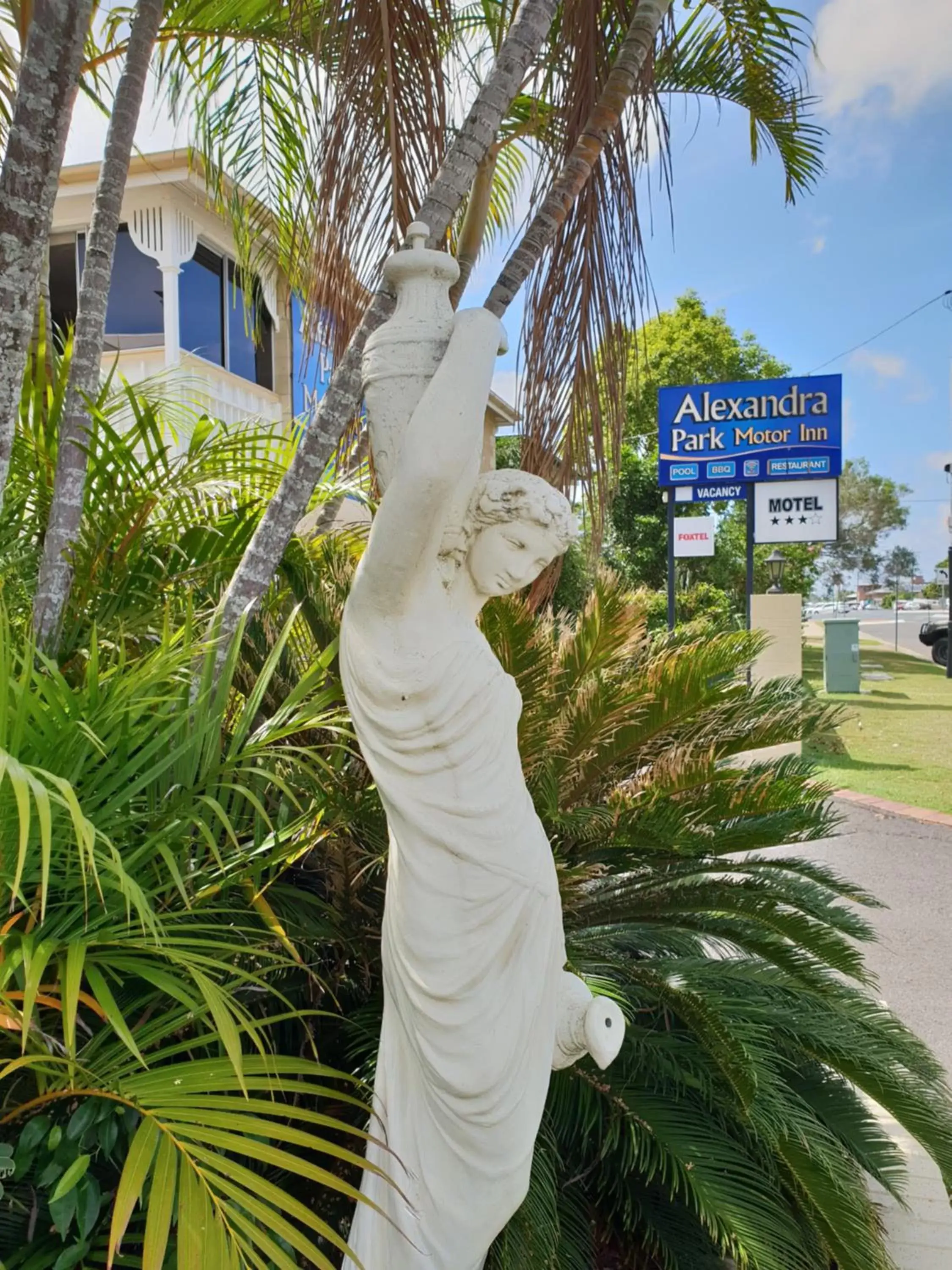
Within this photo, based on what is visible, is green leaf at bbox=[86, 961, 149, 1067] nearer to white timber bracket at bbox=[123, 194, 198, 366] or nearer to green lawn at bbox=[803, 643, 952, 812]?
green lawn at bbox=[803, 643, 952, 812]

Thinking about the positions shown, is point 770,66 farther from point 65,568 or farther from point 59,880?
point 59,880

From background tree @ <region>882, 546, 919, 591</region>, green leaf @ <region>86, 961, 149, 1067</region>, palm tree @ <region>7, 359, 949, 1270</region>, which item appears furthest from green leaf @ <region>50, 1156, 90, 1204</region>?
background tree @ <region>882, 546, 919, 591</region>

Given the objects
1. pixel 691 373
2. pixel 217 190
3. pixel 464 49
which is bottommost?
pixel 217 190

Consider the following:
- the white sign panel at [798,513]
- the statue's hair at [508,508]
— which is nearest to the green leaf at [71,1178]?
the statue's hair at [508,508]

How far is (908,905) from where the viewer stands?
6445 mm

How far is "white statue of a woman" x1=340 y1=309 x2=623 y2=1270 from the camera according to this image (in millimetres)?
1536

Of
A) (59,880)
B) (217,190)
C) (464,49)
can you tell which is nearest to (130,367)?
(217,190)

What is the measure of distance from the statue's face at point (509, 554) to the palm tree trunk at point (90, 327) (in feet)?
5.69

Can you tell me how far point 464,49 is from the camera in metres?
4.16

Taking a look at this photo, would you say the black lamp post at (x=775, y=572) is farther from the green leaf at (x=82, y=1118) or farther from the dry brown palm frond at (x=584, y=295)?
the green leaf at (x=82, y=1118)

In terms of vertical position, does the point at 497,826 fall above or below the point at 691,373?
below

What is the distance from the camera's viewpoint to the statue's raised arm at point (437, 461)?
4.64ft

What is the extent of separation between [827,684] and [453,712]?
56.6 ft

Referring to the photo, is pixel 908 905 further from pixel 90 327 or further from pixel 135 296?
pixel 135 296
